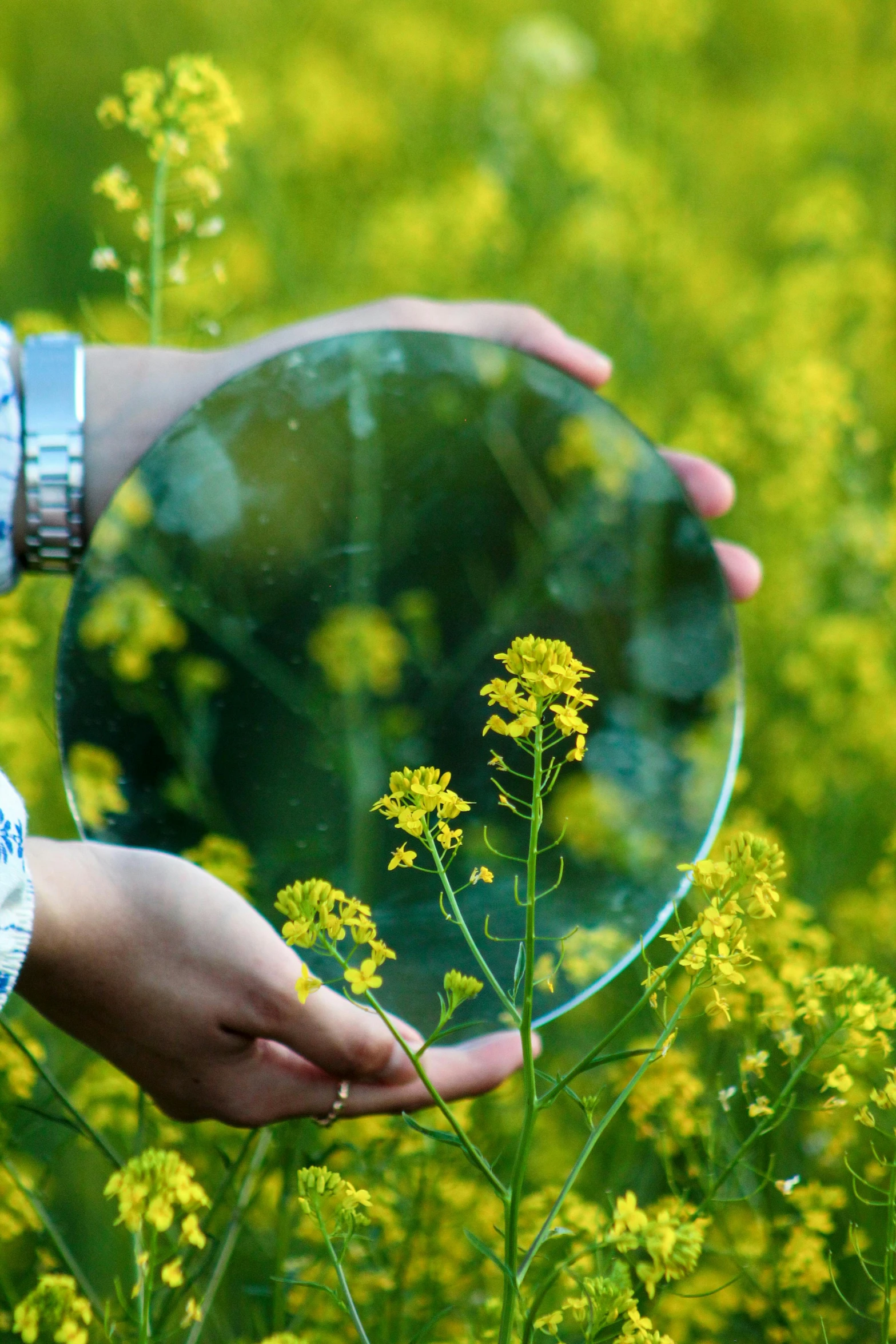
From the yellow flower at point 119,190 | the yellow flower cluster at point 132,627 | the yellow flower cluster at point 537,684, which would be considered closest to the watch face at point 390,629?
the yellow flower cluster at point 132,627

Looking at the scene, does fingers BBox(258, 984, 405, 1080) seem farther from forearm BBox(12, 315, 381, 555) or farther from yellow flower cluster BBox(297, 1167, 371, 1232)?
forearm BBox(12, 315, 381, 555)

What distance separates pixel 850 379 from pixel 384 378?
1204 mm

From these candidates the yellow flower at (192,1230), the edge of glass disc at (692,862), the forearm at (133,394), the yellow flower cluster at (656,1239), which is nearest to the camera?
the yellow flower cluster at (656,1239)

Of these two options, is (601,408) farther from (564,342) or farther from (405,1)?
(405,1)

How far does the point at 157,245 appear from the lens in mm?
1178

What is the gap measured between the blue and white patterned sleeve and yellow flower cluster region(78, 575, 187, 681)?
316 mm

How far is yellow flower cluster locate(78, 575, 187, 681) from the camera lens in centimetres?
111

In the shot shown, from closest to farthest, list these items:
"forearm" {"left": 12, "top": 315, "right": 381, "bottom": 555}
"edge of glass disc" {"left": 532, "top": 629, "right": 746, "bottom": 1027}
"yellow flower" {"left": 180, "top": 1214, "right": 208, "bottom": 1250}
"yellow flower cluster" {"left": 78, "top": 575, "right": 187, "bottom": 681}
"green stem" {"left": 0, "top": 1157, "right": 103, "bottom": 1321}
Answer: "yellow flower" {"left": 180, "top": 1214, "right": 208, "bottom": 1250}
"green stem" {"left": 0, "top": 1157, "right": 103, "bottom": 1321}
"edge of glass disc" {"left": 532, "top": 629, "right": 746, "bottom": 1027}
"yellow flower cluster" {"left": 78, "top": 575, "right": 187, "bottom": 681}
"forearm" {"left": 12, "top": 315, "right": 381, "bottom": 555}

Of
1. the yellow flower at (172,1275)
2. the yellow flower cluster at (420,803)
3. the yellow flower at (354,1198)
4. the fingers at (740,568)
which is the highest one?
the yellow flower cluster at (420,803)

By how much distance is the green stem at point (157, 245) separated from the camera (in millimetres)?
1175

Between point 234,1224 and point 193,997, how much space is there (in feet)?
0.51

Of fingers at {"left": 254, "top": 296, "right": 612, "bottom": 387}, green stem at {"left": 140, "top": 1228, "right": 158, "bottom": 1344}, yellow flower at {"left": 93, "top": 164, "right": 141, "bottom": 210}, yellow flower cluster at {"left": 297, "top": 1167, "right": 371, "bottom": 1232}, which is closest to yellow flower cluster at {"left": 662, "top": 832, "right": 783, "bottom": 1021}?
yellow flower cluster at {"left": 297, "top": 1167, "right": 371, "bottom": 1232}

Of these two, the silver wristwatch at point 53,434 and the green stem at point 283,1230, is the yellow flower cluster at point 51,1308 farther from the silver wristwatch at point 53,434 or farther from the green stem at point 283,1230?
the silver wristwatch at point 53,434

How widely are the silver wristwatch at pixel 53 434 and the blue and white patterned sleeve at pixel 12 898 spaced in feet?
1.48
